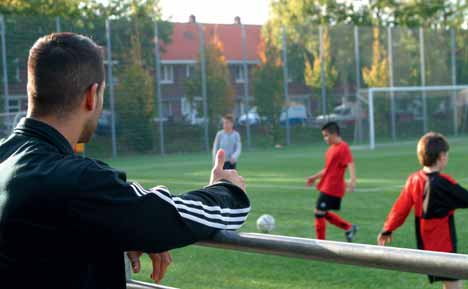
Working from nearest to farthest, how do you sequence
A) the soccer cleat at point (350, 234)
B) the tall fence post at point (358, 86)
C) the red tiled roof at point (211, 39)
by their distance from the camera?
the soccer cleat at point (350, 234) < the red tiled roof at point (211, 39) < the tall fence post at point (358, 86)

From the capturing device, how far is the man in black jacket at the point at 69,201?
2014mm

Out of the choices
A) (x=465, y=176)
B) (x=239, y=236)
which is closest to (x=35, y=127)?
(x=239, y=236)

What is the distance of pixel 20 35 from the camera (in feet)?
103

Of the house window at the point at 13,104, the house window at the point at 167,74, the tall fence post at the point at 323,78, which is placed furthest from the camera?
the tall fence post at the point at 323,78

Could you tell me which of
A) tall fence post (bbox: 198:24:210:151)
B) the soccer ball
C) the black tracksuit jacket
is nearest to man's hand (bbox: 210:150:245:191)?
the black tracksuit jacket

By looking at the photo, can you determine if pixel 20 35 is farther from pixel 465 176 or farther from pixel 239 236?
pixel 239 236

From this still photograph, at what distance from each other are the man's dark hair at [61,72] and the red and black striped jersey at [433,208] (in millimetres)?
4602

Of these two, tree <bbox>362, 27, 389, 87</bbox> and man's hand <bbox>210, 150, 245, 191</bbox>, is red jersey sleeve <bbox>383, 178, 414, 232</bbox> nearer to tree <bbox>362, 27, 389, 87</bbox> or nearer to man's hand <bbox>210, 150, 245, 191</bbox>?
man's hand <bbox>210, 150, 245, 191</bbox>

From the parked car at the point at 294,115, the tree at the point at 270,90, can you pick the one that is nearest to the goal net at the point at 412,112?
the parked car at the point at 294,115

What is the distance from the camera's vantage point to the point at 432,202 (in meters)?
6.42

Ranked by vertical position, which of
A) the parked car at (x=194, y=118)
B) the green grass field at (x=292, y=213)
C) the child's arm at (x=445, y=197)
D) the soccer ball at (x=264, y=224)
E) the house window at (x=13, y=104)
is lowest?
the green grass field at (x=292, y=213)

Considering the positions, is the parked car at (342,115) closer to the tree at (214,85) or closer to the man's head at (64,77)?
the tree at (214,85)

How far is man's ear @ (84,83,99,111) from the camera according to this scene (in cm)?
221

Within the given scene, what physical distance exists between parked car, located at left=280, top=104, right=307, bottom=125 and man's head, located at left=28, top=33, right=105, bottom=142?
118ft
